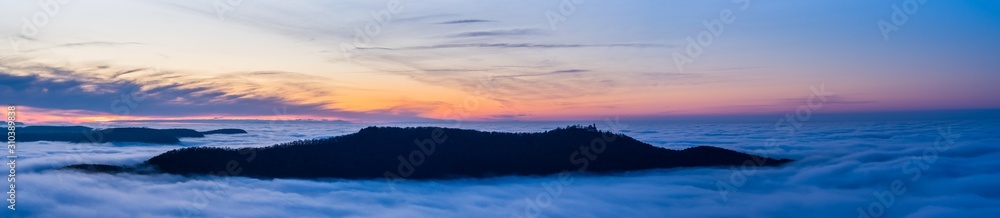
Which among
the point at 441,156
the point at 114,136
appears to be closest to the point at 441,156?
the point at 441,156

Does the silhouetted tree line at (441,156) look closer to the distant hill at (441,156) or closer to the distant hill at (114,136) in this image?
the distant hill at (441,156)

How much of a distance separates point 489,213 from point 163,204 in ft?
30.2

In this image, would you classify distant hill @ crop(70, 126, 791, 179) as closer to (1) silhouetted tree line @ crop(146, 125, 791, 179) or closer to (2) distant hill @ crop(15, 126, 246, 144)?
(1) silhouetted tree line @ crop(146, 125, 791, 179)

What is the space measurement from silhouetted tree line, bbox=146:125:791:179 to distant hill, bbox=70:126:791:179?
0.03m

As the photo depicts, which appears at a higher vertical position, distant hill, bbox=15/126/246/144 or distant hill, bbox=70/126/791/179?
distant hill, bbox=15/126/246/144

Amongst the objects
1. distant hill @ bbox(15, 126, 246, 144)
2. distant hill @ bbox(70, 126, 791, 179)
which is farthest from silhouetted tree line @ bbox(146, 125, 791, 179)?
distant hill @ bbox(15, 126, 246, 144)

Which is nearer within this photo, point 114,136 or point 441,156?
point 441,156

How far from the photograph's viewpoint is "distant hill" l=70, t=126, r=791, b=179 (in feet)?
75.1

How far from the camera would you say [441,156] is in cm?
2492

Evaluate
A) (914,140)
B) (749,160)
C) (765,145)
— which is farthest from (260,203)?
(914,140)

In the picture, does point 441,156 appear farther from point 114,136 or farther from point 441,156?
point 114,136

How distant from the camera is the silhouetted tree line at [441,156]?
22891 mm

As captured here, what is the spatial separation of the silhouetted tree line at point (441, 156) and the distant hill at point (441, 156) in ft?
0.11

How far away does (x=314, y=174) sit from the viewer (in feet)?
73.6
